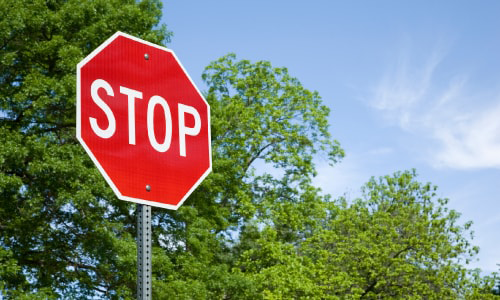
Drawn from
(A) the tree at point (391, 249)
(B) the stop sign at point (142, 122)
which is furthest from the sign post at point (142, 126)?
(A) the tree at point (391, 249)

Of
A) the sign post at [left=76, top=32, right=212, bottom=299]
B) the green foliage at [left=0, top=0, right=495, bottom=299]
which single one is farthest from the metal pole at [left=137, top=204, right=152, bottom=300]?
the green foliage at [left=0, top=0, right=495, bottom=299]

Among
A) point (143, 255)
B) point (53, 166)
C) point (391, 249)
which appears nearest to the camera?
point (143, 255)

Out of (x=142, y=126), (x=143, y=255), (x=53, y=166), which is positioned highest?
(x=53, y=166)

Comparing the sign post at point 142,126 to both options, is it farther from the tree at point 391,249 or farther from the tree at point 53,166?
the tree at point 391,249

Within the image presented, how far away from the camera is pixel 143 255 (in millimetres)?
3031

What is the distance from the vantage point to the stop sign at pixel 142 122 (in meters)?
2.93

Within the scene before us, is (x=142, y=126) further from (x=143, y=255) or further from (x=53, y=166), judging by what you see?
(x=53, y=166)

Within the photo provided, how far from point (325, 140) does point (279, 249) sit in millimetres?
5832

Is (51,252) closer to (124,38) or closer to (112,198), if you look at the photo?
(112,198)

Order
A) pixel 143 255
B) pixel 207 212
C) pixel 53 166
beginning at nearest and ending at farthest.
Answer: pixel 143 255
pixel 53 166
pixel 207 212

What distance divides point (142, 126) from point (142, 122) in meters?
0.02

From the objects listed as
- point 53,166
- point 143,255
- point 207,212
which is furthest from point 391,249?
point 143,255

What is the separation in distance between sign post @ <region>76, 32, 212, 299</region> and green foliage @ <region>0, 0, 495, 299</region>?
42.8 feet

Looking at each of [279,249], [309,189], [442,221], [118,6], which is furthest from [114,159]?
[442,221]
